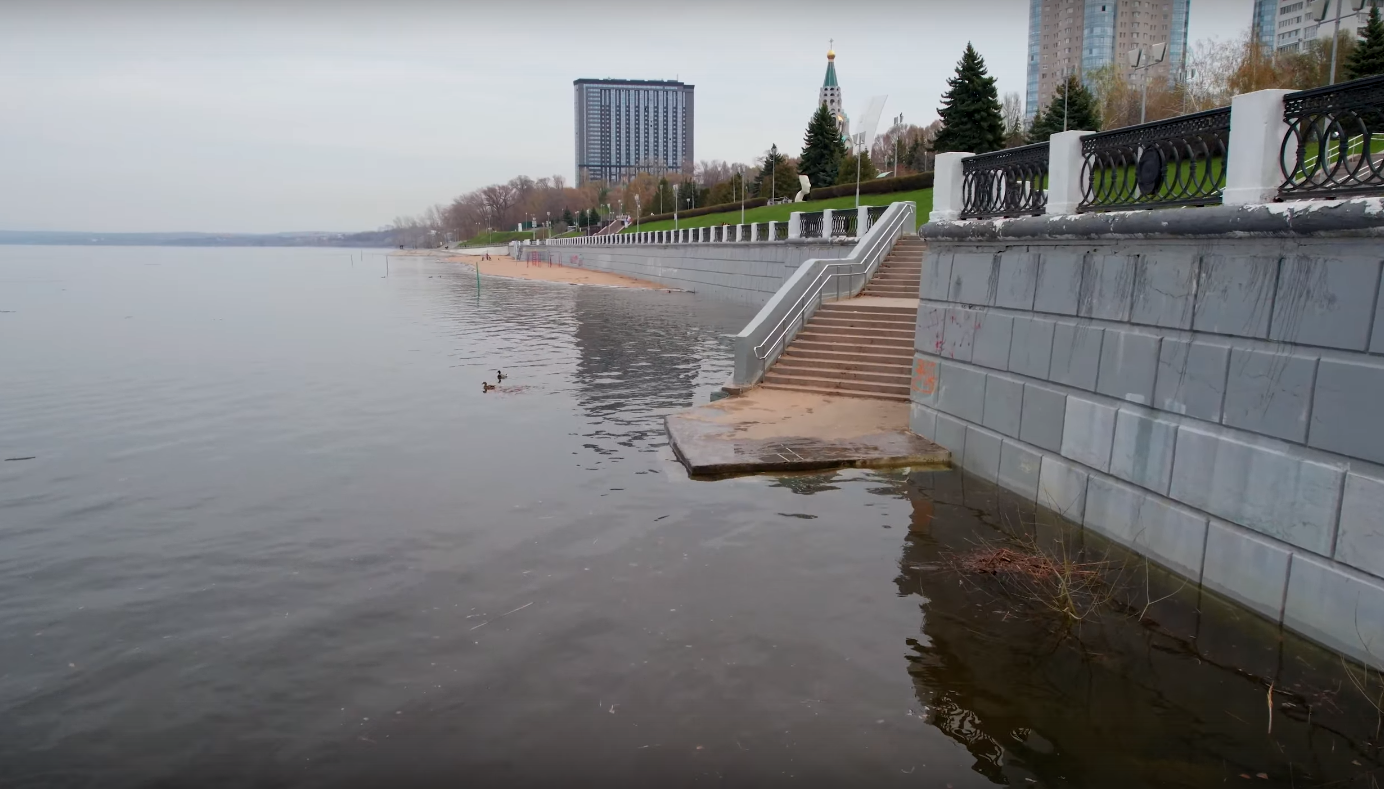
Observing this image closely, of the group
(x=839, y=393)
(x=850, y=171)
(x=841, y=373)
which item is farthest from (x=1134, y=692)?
(x=850, y=171)

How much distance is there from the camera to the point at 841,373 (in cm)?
1541

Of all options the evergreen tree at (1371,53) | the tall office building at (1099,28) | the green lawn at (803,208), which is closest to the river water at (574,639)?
the green lawn at (803,208)

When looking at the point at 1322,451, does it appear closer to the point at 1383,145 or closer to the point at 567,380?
the point at 567,380

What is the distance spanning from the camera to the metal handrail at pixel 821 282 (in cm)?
1619

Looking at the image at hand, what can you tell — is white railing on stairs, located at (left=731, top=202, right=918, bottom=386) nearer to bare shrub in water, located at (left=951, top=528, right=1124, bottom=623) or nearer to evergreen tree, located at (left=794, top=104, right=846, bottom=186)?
bare shrub in water, located at (left=951, top=528, right=1124, bottom=623)

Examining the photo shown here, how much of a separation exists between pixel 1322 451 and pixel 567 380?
15.2 meters

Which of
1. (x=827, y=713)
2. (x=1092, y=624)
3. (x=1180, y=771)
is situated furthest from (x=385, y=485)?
(x=1180, y=771)

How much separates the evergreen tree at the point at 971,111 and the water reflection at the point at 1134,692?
47438 mm

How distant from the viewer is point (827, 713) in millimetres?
5773

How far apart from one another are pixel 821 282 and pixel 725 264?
2610 centimetres

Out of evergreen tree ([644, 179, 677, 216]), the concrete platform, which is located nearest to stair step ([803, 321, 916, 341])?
the concrete platform

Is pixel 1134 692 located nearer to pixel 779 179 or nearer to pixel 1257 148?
pixel 1257 148

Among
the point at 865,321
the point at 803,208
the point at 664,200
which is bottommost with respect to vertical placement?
the point at 865,321

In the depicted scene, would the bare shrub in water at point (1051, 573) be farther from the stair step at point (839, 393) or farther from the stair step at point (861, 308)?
the stair step at point (861, 308)
